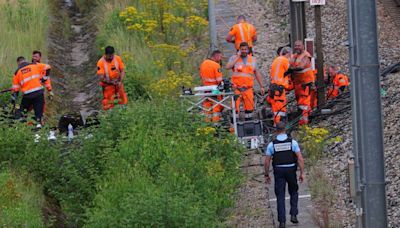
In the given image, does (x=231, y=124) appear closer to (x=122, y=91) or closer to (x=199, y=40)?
(x=122, y=91)

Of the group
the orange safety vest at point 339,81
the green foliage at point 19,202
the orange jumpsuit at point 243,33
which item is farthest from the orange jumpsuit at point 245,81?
the green foliage at point 19,202

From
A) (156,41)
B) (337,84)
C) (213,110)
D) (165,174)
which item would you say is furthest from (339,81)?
(165,174)

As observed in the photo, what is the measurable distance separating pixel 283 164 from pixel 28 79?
7.12 metres

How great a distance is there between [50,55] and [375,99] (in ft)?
56.9

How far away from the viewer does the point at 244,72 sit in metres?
19.0

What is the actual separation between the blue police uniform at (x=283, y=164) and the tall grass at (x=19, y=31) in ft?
31.2

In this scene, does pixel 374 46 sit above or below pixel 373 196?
above

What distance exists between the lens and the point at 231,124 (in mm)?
18625

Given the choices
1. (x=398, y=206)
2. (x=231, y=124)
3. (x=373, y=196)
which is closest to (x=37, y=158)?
(x=231, y=124)

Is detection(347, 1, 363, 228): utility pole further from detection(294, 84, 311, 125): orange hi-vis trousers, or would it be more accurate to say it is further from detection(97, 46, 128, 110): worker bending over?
detection(97, 46, 128, 110): worker bending over

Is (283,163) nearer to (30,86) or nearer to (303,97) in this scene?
(303,97)

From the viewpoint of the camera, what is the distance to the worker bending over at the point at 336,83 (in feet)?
67.2

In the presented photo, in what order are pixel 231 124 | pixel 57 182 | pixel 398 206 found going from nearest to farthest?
pixel 398 206 < pixel 57 182 < pixel 231 124

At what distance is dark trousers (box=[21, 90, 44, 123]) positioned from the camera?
65.9 feet
